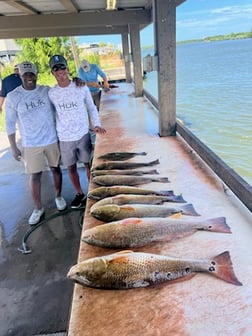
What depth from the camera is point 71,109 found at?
3.06 metres

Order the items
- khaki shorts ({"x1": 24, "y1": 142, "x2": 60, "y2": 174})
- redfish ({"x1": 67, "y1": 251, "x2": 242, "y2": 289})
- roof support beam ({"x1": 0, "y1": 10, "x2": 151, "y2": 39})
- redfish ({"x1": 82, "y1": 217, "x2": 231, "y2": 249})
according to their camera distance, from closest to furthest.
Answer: redfish ({"x1": 67, "y1": 251, "x2": 242, "y2": 289})
redfish ({"x1": 82, "y1": 217, "x2": 231, "y2": 249})
khaki shorts ({"x1": 24, "y1": 142, "x2": 60, "y2": 174})
roof support beam ({"x1": 0, "y1": 10, "x2": 151, "y2": 39})

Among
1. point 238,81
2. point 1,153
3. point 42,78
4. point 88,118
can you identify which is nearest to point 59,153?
point 88,118

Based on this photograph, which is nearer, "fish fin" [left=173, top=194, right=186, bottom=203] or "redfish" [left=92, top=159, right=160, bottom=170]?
"fish fin" [left=173, top=194, right=186, bottom=203]

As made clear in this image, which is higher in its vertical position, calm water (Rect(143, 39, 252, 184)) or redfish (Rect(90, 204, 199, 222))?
redfish (Rect(90, 204, 199, 222))

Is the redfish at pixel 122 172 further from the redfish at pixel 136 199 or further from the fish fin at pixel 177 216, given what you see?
the fish fin at pixel 177 216

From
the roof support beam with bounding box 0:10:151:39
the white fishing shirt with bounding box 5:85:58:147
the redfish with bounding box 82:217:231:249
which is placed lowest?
the redfish with bounding box 82:217:231:249

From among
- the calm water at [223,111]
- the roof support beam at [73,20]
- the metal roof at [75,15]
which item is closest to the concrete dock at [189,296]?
the metal roof at [75,15]

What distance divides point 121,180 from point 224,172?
829 millimetres

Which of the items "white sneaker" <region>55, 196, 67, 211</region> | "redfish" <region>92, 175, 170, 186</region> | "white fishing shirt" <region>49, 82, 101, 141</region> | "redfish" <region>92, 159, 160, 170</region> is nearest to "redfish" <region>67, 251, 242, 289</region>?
"redfish" <region>92, 175, 170, 186</region>

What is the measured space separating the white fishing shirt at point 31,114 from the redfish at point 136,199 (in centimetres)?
148

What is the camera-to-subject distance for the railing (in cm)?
201

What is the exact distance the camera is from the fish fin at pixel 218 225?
1707 millimetres

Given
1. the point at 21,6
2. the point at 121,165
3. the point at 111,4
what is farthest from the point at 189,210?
the point at 111,4

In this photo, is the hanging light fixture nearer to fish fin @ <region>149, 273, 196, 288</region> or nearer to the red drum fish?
the red drum fish
